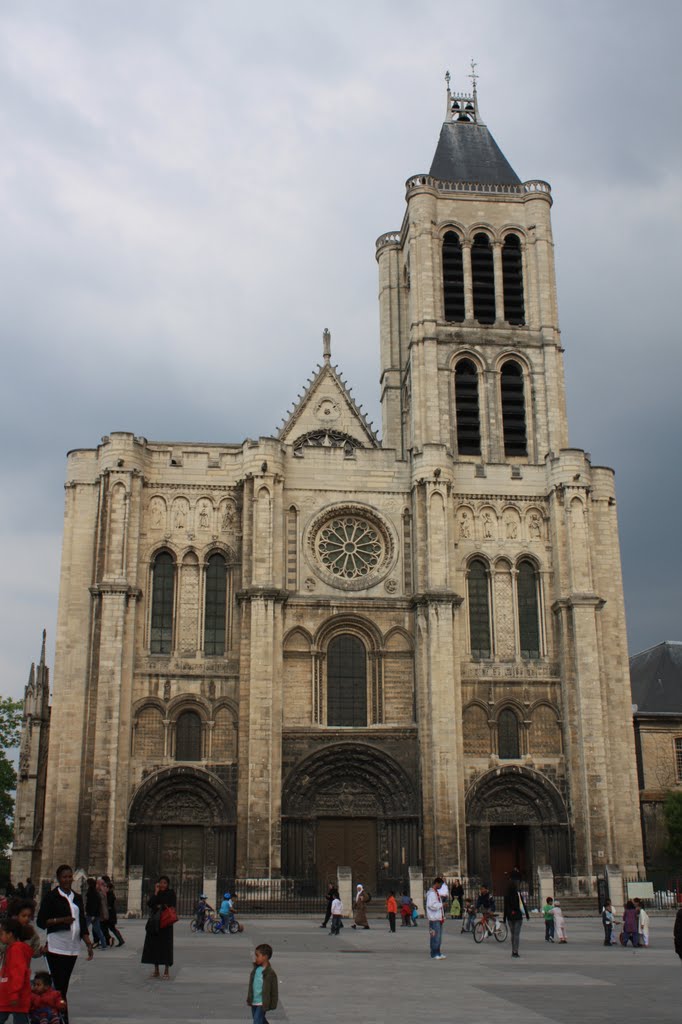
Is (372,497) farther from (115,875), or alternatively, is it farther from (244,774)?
(115,875)

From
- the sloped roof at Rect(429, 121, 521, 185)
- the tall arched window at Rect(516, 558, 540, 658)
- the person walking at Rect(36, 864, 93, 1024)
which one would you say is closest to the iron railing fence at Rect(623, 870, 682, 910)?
the tall arched window at Rect(516, 558, 540, 658)

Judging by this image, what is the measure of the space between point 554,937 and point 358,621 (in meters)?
15.1

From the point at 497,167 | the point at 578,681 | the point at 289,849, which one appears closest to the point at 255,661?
the point at 289,849

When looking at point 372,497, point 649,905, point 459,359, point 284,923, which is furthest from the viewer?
point 459,359

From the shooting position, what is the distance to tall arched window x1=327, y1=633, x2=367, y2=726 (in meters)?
37.1

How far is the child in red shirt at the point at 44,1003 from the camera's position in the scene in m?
9.23

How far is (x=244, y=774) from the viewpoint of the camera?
115ft

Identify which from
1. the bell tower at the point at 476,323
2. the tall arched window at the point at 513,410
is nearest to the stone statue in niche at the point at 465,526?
the bell tower at the point at 476,323

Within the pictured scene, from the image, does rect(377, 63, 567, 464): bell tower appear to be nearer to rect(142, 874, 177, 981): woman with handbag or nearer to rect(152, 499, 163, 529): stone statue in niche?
rect(152, 499, 163, 529): stone statue in niche

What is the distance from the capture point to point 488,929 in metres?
24.2

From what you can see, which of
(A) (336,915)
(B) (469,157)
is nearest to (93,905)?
(A) (336,915)

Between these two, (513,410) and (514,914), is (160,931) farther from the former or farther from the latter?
(513,410)

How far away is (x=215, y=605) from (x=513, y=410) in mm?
14296

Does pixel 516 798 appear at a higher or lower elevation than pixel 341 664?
lower
